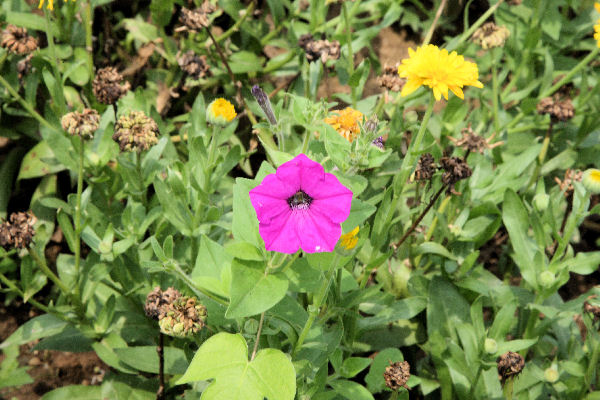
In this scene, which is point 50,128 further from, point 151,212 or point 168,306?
point 168,306

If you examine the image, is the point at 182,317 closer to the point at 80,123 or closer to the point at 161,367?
the point at 161,367

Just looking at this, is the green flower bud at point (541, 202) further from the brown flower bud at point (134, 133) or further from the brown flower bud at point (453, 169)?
the brown flower bud at point (134, 133)

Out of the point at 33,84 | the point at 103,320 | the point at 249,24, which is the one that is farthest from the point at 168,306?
the point at 249,24

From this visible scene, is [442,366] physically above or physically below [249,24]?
below

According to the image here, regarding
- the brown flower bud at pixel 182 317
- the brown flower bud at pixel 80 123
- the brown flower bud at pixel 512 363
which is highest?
the brown flower bud at pixel 80 123

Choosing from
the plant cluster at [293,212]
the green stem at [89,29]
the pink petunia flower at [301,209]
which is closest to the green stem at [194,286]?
the plant cluster at [293,212]

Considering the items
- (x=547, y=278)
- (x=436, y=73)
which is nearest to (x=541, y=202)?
(x=547, y=278)
